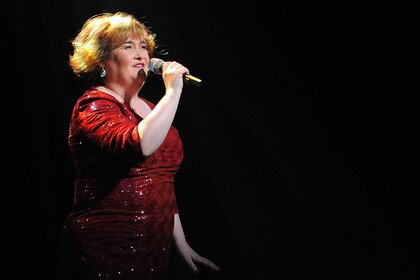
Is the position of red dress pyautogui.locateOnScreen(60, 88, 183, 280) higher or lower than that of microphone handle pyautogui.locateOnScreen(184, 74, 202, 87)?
lower

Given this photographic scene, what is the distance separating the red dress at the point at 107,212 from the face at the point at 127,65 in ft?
0.39

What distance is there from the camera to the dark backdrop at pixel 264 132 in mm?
1717

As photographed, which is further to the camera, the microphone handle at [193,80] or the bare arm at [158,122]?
the microphone handle at [193,80]

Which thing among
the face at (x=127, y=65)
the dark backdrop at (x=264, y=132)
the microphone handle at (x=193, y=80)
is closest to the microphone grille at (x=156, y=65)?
the face at (x=127, y=65)

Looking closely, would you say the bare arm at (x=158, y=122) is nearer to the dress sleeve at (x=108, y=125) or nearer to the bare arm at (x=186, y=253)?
the dress sleeve at (x=108, y=125)

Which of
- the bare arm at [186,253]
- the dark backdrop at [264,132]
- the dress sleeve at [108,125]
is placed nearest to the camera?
the dress sleeve at [108,125]

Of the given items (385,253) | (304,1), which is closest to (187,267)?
(385,253)

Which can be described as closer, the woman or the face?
the woman

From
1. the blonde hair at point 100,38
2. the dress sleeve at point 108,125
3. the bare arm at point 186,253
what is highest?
the blonde hair at point 100,38

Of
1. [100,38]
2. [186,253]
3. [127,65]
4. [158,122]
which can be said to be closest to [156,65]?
[127,65]

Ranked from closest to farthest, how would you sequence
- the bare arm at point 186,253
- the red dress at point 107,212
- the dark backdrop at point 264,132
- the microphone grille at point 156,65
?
the red dress at point 107,212
the microphone grille at point 156,65
the bare arm at point 186,253
the dark backdrop at point 264,132

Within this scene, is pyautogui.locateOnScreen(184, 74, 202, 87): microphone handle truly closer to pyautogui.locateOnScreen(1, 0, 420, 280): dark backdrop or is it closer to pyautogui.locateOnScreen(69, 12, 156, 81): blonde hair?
pyautogui.locateOnScreen(69, 12, 156, 81): blonde hair

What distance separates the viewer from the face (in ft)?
3.97

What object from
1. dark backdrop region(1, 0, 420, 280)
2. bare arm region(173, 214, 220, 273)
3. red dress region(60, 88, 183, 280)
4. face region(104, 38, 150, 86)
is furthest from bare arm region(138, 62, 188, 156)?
dark backdrop region(1, 0, 420, 280)
